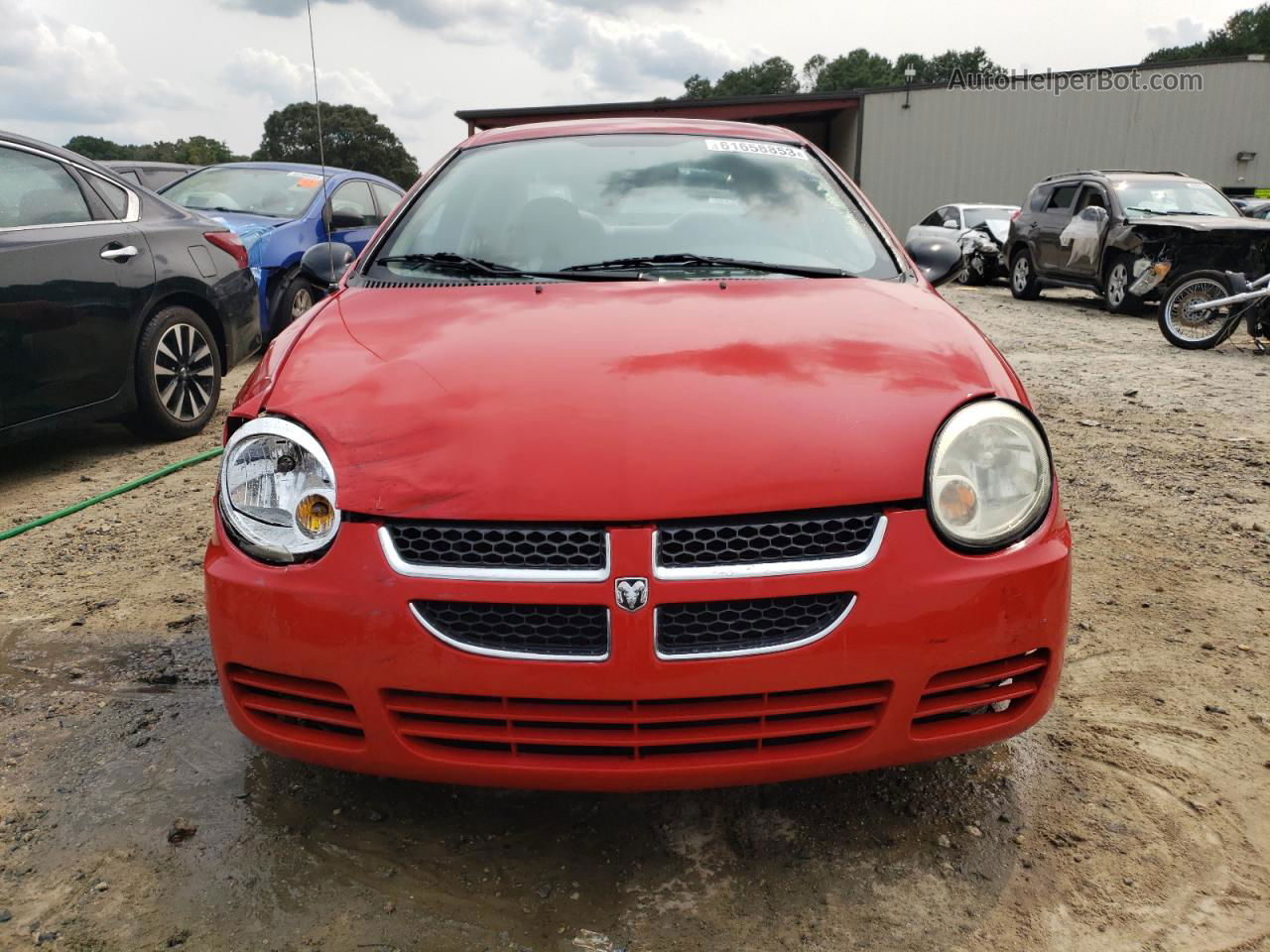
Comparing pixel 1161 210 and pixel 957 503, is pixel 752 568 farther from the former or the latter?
pixel 1161 210

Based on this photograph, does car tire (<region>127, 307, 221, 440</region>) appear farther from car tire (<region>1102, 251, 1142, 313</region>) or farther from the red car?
car tire (<region>1102, 251, 1142, 313</region>)

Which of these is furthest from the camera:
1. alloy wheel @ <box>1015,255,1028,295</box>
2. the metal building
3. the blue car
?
the metal building

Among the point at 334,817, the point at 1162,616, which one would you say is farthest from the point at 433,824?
the point at 1162,616

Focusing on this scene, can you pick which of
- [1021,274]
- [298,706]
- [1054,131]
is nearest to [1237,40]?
[1054,131]

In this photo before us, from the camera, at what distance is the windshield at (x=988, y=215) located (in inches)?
653

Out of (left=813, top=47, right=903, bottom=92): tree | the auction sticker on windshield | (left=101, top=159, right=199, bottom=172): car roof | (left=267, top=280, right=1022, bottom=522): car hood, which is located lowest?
(left=267, top=280, right=1022, bottom=522): car hood

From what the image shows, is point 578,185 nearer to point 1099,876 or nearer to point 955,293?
point 1099,876

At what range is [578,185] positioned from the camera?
2.94 m

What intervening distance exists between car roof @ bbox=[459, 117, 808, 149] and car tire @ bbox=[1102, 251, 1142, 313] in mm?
8781

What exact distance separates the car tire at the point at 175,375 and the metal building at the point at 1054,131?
21463 millimetres

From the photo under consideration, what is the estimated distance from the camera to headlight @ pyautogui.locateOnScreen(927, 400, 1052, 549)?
5.73ft

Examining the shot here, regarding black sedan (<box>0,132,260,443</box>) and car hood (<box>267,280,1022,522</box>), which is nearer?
car hood (<box>267,280,1022,522</box>)

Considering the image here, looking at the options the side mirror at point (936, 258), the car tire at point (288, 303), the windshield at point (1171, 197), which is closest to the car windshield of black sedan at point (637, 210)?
the side mirror at point (936, 258)

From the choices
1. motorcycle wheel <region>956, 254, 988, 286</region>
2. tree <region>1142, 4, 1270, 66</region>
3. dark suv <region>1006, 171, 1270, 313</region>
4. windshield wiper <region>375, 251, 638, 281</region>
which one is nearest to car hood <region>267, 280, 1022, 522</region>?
windshield wiper <region>375, 251, 638, 281</region>
